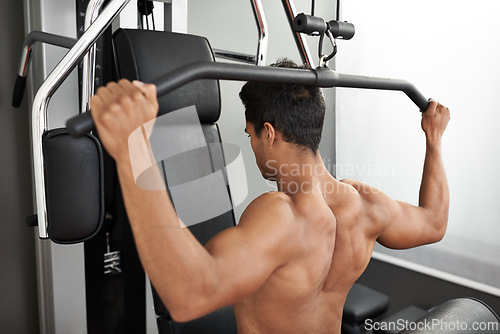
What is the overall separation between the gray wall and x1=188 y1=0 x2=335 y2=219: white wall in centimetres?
100

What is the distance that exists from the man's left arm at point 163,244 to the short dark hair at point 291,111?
1.43ft

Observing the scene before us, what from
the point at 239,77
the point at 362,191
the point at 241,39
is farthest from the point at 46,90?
the point at 241,39

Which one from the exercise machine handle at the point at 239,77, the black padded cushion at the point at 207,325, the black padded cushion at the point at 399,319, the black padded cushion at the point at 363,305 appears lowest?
the black padded cushion at the point at 399,319

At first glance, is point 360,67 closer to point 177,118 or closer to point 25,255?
point 177,118

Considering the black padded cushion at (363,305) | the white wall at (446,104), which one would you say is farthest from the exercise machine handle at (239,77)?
the black padded cushion at (363,305)

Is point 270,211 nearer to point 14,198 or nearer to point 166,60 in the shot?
point 166,60

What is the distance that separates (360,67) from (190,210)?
1602mm

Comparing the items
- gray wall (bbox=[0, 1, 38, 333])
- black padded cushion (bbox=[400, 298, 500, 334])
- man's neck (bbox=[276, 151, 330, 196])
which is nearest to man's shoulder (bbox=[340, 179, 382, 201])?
man's neck (bbox=[276, 151, 330, 196])

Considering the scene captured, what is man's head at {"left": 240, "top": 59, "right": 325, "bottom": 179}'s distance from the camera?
1216 millimetres

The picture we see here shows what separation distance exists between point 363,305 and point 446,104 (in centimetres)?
121

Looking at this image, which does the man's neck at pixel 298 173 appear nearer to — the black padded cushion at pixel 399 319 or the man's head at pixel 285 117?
the man's head at pixel 285 117

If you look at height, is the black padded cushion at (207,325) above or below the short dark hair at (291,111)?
below

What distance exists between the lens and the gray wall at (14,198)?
206cm

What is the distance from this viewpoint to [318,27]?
1074mm
